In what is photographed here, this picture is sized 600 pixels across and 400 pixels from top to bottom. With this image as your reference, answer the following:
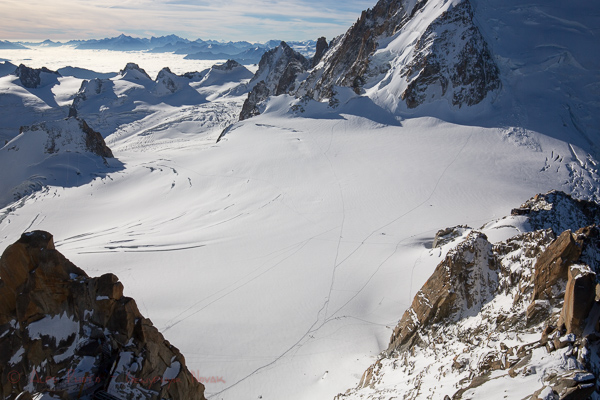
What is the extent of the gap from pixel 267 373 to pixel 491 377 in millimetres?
7843

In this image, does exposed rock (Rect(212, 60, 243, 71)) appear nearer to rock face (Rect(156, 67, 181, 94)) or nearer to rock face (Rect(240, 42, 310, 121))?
rock face (Rect(156, 67, 181, 94))

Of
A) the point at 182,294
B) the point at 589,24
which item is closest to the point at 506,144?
the point at 589,24

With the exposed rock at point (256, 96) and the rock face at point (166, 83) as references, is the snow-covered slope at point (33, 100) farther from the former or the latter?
the exposed rock at point (256, 96)

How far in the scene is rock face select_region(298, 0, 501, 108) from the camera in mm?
34844

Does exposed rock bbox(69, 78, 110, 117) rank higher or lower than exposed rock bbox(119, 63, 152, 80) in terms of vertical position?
lower

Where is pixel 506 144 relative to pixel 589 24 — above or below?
below

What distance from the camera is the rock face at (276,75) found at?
6662 cm

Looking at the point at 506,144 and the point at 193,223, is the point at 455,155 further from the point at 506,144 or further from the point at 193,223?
the point at 193,223

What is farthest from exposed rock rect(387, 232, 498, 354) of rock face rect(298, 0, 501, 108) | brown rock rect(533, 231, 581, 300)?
rock face rect(298, 0, 501, 108)

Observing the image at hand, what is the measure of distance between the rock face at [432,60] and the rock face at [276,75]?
1896 centimetres

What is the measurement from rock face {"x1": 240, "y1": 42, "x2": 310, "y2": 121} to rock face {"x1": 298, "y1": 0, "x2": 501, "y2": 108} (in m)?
19.0

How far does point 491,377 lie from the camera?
6441mm

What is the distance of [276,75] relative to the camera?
3182 inches

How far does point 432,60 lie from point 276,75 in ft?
169
